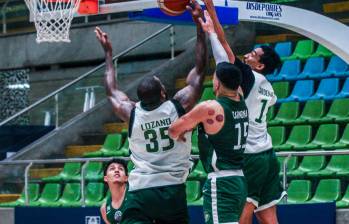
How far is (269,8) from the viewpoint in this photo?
28.9 feet

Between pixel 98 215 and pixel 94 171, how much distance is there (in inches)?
38.5

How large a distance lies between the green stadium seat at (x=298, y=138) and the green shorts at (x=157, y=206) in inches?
218

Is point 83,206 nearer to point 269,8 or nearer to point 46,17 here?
point 46,17

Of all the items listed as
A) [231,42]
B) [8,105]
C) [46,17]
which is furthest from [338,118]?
[8,105]

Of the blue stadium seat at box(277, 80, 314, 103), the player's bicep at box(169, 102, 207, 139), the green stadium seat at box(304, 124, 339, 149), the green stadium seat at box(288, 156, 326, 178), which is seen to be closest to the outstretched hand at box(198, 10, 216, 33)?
the player's bicep at box(169, 102, 207, 139)

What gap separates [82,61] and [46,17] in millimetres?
9093

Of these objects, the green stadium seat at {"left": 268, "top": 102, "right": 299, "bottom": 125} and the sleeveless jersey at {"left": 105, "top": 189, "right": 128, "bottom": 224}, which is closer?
the sleeveless jersey at {"left": 105, "top": 189, "right": 128, "bottom": 224}

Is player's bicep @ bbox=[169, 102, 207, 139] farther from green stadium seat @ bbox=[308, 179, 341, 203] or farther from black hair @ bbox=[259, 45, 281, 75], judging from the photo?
green stadium seat @ bbox=[308, 179, 341, 203]

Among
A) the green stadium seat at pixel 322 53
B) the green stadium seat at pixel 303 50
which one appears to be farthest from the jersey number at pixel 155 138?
the green stadium seat at pixel 303 50

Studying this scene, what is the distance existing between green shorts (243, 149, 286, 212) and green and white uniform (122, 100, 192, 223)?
675mm

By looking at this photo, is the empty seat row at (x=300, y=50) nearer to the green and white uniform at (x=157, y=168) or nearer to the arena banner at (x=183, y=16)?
the arena banner at (x=183, y=16)

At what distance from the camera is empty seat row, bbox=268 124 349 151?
12.5m

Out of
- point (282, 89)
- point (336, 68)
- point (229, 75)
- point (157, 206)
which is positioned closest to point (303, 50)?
point (336, 68)

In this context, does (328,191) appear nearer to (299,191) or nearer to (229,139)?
(299,191)
